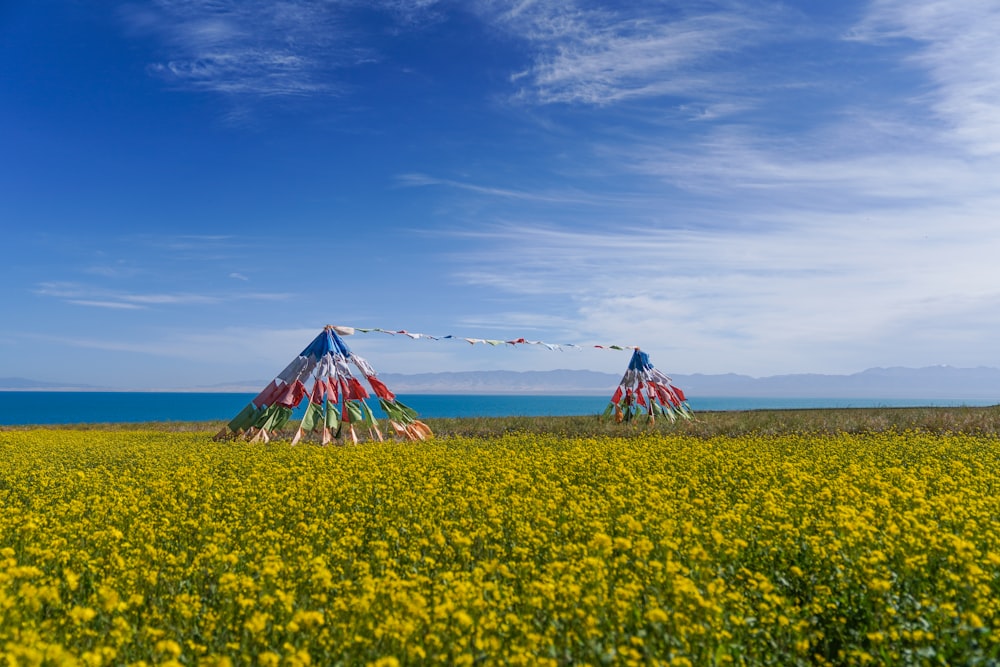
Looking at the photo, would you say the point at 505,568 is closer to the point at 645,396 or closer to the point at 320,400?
the point at 320,400

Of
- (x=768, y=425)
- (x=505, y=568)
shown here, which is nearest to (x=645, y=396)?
(x=768, y=425)

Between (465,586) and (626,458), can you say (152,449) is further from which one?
(465,586)

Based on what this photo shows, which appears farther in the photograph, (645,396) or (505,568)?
(645,396)

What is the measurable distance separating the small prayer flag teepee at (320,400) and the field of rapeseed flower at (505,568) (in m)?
9.37

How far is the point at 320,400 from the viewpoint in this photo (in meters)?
23.1

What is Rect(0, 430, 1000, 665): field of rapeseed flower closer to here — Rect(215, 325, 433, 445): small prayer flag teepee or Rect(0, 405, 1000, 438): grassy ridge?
Rect(215, 325, 433, 445): small prayer flag teepee

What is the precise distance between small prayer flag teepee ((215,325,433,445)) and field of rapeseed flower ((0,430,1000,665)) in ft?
30.8

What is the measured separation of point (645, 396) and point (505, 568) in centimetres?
2443

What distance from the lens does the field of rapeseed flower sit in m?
5.39

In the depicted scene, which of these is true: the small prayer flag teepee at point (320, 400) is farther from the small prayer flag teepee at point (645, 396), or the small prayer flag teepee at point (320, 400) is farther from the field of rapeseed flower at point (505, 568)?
the small prayer flag teepee at point (645, 396)

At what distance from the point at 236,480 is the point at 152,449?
9200mm

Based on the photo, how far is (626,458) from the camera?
14.2 metres

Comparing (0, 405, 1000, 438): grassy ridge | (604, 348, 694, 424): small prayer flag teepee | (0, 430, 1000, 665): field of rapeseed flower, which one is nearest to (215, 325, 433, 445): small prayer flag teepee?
(0, 405, 1000, 438): grassy ridge

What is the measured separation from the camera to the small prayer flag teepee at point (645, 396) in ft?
97.6
